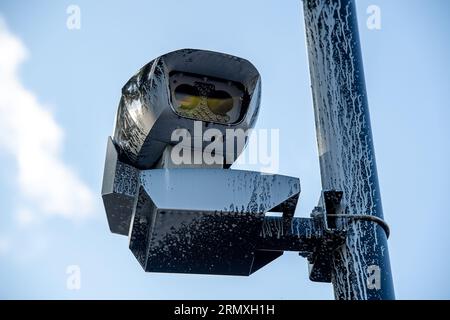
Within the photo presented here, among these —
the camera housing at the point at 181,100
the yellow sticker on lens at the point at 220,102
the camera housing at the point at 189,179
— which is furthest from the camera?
the yellow sticker on lens at the point at 220,102

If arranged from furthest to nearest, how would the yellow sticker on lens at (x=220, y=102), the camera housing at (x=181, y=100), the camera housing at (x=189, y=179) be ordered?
the yellow sticker on lens at (x=220, y=102), the camera housing at (x=181, y=100), the camera housing at (x=189, y=179)

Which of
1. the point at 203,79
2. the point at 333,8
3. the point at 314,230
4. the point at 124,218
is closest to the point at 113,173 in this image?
the point at 124,218

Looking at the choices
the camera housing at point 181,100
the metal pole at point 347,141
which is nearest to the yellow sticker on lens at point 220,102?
the camera housing at point 181,100

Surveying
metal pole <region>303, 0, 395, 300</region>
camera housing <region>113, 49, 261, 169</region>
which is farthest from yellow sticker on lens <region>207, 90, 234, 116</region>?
metal pole <region>303, 0, 395, 300</region>

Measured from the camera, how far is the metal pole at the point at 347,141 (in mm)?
3082

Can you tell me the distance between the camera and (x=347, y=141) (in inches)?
129

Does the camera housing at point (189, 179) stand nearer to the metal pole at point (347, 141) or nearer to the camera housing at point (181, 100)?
the camera housing at point (181, 100)

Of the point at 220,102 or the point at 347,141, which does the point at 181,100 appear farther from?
the point at 347,141

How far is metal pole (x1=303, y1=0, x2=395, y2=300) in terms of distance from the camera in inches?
Result: 121

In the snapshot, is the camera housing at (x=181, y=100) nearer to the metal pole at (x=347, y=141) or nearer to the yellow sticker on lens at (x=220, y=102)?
the yellow sticker on lens at (x=220, y=102)

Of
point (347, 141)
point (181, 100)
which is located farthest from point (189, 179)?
point (347, 141)

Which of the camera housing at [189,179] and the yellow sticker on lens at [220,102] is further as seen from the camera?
the yellow sticker on lens at [220,102]

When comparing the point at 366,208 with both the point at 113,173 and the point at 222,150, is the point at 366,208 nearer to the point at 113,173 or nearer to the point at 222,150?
the point at 222,150
